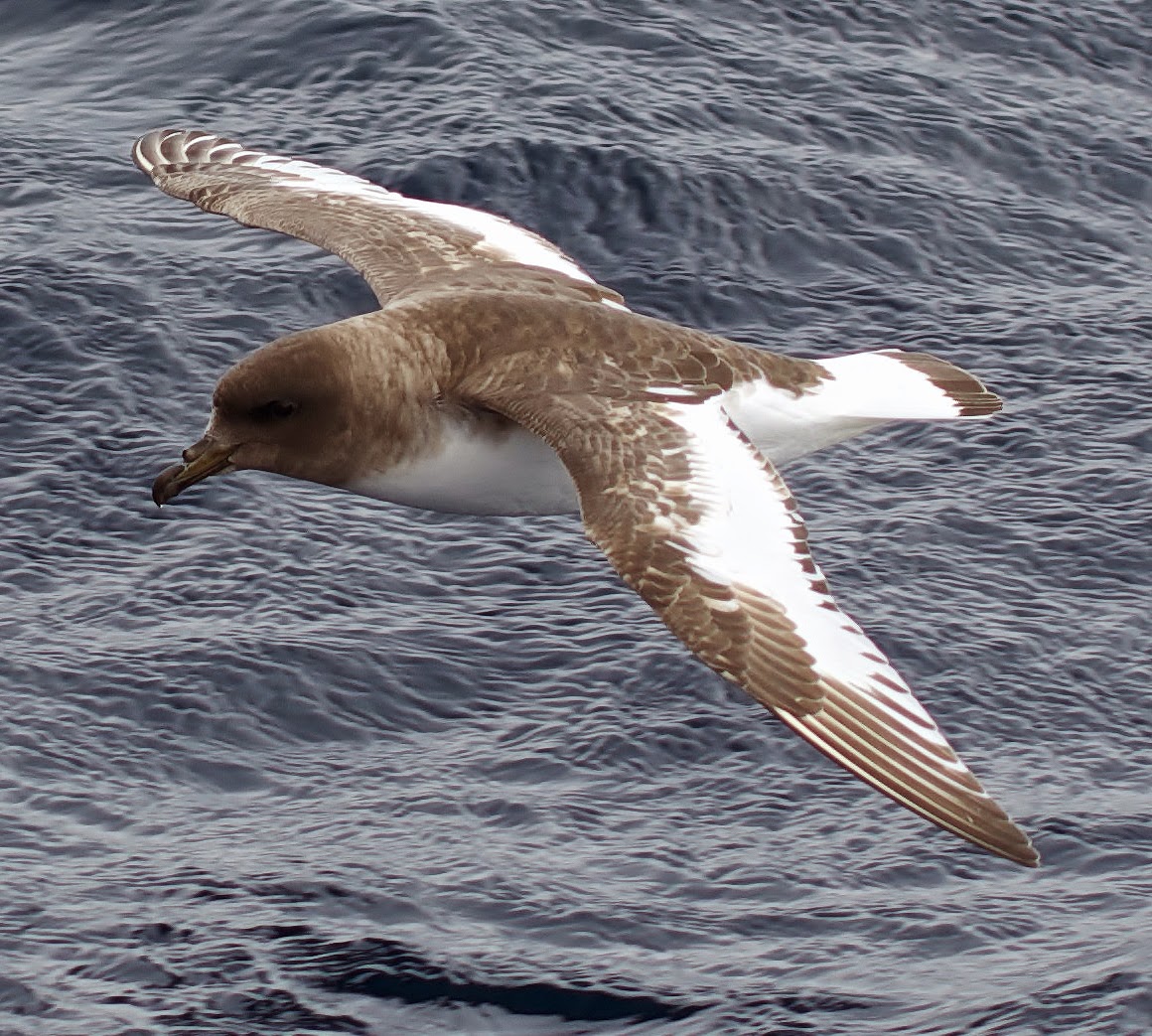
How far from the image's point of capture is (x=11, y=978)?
11789mm

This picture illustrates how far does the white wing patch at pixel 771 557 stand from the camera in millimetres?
9258

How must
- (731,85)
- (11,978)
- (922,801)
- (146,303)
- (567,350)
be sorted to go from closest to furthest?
(922,801), (567,350), (11,978), (146,303), (731,85)

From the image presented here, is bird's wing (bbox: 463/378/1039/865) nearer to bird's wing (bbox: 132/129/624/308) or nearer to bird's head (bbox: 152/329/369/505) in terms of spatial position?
bird's head (bbox: 152/329/369/505)

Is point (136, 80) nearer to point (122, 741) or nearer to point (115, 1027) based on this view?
point (122, 741)

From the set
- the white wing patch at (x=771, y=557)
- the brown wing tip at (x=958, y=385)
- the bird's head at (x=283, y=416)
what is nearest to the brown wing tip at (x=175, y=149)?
the bird's head at (x=283, y=416)

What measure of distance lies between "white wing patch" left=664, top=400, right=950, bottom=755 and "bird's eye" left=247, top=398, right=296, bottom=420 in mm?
1585

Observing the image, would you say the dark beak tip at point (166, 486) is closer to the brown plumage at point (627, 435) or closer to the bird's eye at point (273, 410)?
the brown plumage at point (627, 435)

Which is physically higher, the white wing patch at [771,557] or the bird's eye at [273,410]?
the bird's eye at [273,410]

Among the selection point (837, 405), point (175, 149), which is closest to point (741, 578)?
point (837, 405)

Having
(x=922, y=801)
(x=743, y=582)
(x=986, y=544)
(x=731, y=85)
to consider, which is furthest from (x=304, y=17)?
(x=922, y=801)

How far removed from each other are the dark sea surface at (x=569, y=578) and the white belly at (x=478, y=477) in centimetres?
223

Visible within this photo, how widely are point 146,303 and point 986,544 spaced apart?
17.8ft

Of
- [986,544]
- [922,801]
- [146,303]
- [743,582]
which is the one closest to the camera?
[922,801]

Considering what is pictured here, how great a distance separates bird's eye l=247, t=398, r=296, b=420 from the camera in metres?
10.7
